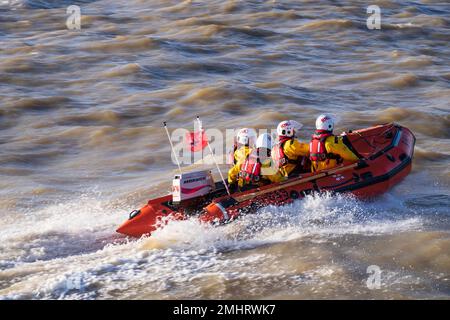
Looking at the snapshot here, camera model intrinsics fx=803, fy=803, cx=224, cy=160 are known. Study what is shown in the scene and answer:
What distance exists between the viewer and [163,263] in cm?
874

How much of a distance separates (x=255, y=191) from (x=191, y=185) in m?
0.79

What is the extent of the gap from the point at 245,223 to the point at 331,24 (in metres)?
14.7

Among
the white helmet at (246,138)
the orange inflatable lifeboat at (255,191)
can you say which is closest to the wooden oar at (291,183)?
the orange inflatable lifeboat at (255,191)

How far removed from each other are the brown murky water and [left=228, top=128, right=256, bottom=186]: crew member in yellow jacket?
72cm

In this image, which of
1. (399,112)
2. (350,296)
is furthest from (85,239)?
(399,112)

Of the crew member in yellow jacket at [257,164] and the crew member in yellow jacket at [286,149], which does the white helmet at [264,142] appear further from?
the crew member in yellow jacket at [286,149]

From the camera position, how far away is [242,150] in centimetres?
1016

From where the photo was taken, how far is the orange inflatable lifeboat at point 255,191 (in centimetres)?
969

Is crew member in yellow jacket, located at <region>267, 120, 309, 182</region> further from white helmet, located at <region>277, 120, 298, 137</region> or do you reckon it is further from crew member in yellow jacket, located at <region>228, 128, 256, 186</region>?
crew member in yellow jacket, located at <region>228, 128, 256, 186</region>

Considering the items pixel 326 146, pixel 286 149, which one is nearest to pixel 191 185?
pixel 286 149

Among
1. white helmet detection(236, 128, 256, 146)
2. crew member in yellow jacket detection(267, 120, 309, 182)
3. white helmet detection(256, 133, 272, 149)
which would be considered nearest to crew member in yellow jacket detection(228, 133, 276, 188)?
white helmet detection(256, 133, 272, 149)

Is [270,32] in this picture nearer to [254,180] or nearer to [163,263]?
[254,180]

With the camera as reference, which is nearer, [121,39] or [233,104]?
[233,104]
